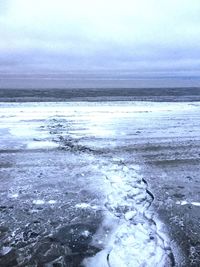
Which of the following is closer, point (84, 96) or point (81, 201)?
point (81, 201)

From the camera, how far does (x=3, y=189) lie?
7570mm

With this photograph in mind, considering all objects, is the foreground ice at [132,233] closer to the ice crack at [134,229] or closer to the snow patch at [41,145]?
the ice crack at [134,229]

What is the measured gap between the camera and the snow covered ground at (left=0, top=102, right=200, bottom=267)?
514 cm

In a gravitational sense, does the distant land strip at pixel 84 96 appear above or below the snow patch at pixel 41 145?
below

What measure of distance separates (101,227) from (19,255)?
1353mm

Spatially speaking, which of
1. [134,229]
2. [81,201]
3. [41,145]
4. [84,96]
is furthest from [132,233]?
[84,96]

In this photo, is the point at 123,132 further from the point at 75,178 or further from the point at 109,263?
the point at 109,263

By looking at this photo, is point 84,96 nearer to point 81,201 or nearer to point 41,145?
point 41,145

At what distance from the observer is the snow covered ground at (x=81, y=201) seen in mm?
5137

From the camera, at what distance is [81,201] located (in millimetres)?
6988

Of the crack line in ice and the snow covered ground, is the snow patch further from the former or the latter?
the crack line in ice

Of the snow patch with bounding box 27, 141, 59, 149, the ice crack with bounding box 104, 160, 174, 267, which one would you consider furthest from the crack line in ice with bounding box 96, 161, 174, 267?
the snow patch with bounding box 27, 141, 59, 149

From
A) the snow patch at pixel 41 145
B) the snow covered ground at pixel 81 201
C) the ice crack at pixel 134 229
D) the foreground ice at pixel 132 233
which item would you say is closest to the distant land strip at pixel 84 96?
the snow covered ground at pixel 81 201

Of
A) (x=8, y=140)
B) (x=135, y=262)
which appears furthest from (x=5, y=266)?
(x=8, y=140)
